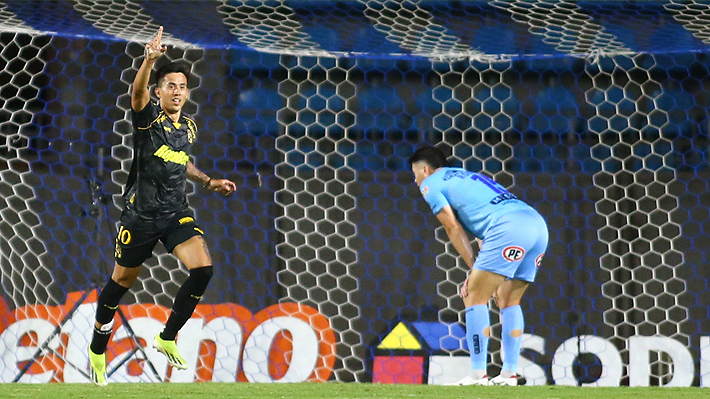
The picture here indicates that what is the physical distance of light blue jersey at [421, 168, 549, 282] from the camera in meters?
4.29

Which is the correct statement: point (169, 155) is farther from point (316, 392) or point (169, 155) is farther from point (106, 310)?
point (316, 392)

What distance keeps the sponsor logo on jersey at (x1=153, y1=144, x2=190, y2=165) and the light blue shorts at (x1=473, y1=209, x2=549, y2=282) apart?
1464 millimetres

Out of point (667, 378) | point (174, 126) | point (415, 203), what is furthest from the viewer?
point (415, 203)

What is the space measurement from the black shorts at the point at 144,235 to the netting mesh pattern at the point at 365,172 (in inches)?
52.1

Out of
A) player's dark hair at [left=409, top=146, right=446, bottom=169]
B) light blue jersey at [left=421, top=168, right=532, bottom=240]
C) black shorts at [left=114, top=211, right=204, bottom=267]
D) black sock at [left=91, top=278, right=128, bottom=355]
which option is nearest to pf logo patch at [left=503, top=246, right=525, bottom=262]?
light blue jersey at [left=421, top=168, right=532, bottom=240]

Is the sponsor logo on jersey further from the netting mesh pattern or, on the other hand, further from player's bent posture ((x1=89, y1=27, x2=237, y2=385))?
the netting mesh pattern

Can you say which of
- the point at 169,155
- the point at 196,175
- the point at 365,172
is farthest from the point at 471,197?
the point at 169,155

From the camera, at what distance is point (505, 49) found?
18.0 ft

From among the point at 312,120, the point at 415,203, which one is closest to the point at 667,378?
the point at 415,203

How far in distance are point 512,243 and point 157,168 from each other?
5.53ft

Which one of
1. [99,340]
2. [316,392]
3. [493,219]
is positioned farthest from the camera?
[493,219]

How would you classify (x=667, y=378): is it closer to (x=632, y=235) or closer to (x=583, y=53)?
(x=632, y=235)

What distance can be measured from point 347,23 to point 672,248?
235 centimetres

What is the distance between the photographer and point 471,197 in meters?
4.48
